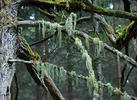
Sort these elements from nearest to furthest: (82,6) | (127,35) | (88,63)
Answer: (88,63) → (82,6) → (127,35)

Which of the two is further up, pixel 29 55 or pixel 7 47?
pixel 7 47

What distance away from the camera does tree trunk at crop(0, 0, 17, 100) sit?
3604mm

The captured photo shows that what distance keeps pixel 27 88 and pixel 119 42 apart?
58.2 ft

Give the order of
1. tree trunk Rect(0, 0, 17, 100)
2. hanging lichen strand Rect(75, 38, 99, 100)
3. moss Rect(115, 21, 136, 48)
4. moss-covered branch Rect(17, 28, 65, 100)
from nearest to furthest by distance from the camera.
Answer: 1. hanging lichen strand Rect(75, 38, 99, 100)
2. tree trunk Rect(0, 0, 17, 100)
3. moss Rect(115, 21, 136, 48)
4. moss-covered branch Rect(17, 28, 65, 100)

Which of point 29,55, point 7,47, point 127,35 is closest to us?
point 7,47

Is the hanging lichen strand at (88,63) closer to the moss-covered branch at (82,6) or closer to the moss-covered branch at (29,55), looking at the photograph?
the moss-covered branch at (82,6)

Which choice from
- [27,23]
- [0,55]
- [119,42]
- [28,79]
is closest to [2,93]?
[0,55]

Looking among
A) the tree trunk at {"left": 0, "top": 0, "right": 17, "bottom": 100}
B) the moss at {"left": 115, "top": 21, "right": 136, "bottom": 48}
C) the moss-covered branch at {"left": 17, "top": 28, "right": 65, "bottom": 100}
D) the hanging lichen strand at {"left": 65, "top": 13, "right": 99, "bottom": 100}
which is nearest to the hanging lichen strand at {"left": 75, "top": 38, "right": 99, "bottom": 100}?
the hanging lichen strand at {"left": 65, "top": 13, "right": 99, "bottom": 100}

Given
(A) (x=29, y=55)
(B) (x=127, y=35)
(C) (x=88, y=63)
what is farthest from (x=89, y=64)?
(A) (x=29, y=55)

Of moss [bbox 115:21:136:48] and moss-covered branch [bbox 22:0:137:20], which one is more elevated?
moss-covered branch [bbox 22:0:137:20]

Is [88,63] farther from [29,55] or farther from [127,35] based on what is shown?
[29,55]

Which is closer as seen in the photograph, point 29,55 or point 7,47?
point 7,47

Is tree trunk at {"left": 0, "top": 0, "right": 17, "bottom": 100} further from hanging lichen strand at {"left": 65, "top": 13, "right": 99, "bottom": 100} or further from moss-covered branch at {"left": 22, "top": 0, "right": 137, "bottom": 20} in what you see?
hanging lichen strand at {"left": 65, "top": 13, "right": 99, "bottom": 100}

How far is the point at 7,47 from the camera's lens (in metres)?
3.79
